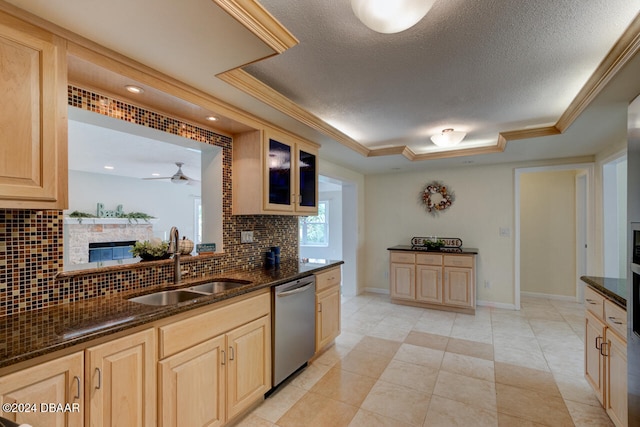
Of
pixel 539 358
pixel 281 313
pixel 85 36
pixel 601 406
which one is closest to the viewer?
pixel 85 36

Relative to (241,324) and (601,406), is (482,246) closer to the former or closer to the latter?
(601,406)

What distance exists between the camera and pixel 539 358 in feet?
9.25

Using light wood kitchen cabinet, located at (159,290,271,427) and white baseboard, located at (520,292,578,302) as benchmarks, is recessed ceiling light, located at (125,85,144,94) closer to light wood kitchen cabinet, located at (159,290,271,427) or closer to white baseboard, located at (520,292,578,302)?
light wood kitchen cabinet, located at (159,290,271,427)

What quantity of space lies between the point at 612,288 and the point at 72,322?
3086 millimetres

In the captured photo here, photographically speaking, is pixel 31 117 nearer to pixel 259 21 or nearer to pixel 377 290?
pixel 259 21

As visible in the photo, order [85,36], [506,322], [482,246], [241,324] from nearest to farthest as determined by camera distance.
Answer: [85,36], [241,324], [506,322], [482,246]

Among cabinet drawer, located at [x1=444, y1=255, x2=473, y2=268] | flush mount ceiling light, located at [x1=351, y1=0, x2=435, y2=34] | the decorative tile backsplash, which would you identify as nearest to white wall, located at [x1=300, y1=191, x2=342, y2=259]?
cabinet drawer, located at [x1=444, y1=255, x2=473, y2=268]

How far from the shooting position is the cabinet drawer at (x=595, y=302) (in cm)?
198

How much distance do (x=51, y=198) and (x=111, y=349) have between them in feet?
2.32

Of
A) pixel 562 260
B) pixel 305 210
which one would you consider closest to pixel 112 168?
pixel 305 210

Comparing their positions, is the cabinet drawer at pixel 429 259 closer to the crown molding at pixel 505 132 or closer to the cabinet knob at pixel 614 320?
the crown molding at pixel 505 132

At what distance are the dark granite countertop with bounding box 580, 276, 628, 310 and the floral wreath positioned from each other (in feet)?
8.64

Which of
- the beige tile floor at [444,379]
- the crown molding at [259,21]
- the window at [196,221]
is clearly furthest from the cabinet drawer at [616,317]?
the window at [196,221]

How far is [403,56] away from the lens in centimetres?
183
